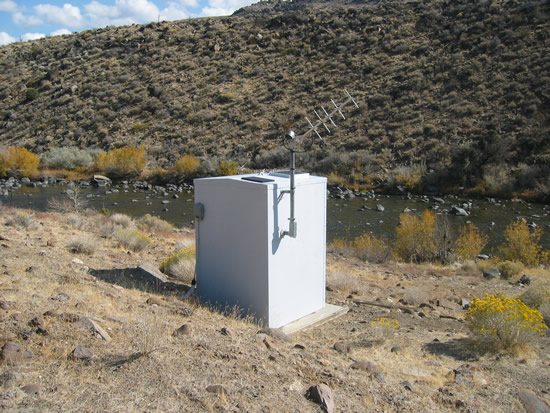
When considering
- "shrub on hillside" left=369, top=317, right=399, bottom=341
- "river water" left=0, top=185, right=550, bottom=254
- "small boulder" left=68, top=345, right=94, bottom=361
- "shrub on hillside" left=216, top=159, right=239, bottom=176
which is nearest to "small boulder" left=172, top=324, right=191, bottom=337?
"small boulder" left=68, top=345, right=94, bottom=361

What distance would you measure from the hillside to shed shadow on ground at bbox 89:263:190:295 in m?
23.6

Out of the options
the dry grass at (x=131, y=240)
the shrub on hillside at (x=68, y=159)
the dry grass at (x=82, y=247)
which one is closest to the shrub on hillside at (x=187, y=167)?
the shrub on hillside at (x=68, y=159)

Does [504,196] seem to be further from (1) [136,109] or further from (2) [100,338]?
(1) [136,109]

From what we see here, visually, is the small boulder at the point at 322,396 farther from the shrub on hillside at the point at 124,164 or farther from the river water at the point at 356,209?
the shrub on hillside at the point at 124,164

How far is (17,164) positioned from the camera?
36156mm

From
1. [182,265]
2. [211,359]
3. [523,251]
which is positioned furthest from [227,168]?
[211,359]

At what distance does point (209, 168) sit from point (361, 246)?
64.2ft

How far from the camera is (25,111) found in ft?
161

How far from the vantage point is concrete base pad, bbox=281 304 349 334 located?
301 inches

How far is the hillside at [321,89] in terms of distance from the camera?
107ft

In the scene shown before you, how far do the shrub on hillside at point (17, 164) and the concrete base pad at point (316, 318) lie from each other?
108 feet

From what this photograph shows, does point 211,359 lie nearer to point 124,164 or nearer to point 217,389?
point 217,389

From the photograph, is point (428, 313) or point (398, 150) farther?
point (398, 150)

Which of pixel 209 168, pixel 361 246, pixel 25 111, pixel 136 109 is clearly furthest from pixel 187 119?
pixel 361 246
